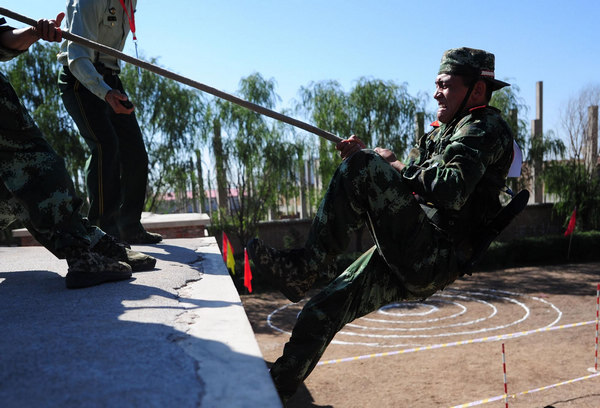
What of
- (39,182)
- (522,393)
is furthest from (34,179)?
(522,393)

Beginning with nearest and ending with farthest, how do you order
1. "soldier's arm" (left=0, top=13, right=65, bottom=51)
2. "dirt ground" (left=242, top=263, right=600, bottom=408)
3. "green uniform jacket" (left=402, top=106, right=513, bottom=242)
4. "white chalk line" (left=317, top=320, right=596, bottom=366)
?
1. "green uniform jacket" (left=402, top=106, right=513, bottom=242)
2. "soldier's arm" (left=0, top=13, right=65, bottom=51)
3. "dirt ground" (left=242, top=263, right=600, bottom=408)
4. "white chalk line" (left=317, top=320, right=596, bottom=366)

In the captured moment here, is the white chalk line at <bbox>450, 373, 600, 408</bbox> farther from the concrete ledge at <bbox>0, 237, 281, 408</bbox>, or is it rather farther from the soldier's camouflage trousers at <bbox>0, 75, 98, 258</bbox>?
the soldier's camouflage trousers at <bbox>0, 75, 98, 258</bbox>

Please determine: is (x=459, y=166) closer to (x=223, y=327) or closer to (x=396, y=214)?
(x=396, y=214)

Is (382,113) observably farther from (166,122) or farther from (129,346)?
(129,346)

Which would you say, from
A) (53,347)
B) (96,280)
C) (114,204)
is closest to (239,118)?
(114,204)

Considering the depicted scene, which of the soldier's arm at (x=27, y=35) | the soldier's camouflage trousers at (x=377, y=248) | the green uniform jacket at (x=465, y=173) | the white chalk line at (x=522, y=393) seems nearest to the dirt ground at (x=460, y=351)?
the white chalk line at (x=522, y=393)

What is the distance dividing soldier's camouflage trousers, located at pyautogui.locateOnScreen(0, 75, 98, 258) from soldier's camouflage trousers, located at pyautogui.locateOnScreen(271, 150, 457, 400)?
54.0 inches

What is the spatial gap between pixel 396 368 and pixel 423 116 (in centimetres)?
1124

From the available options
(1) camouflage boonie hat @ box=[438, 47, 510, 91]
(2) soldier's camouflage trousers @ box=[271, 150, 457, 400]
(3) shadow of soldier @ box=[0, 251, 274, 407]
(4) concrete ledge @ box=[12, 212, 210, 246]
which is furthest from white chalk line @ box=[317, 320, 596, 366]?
(1) camouflage boonie hat @ box=[438, 47, 510, 91]

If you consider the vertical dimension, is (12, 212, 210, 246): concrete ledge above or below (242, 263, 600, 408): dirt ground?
above

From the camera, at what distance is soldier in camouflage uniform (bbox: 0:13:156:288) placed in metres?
2.99

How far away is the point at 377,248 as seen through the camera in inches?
106

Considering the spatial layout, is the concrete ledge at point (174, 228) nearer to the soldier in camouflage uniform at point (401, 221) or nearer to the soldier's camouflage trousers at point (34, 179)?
the soldier's camouflage trousers at point (34, 179)

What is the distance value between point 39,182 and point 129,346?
4.64 ft
